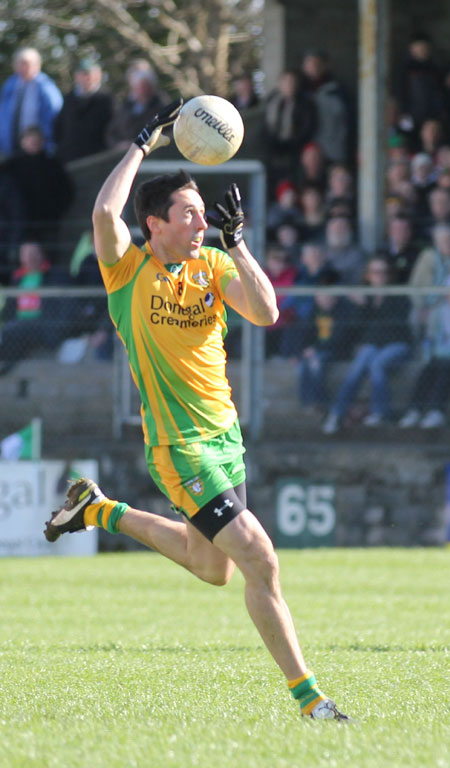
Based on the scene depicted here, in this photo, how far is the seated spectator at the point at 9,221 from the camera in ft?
55.9

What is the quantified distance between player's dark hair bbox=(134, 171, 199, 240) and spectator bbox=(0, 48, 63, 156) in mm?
11940

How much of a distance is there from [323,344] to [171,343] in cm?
919

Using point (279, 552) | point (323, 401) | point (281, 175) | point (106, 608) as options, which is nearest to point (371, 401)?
point (323, 401)

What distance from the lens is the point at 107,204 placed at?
6066 mm

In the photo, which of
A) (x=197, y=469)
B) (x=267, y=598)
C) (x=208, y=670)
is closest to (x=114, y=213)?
(x=197, y=469)

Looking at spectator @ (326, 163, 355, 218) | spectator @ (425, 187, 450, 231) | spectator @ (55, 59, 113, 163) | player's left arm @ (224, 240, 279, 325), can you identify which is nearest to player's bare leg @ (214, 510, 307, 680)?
player's left arm @ (224, 240, 279, 325)

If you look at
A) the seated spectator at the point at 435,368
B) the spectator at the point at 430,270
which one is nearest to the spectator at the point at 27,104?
the spectator at the point at 430,270

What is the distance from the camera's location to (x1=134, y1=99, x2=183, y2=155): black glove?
248 inches

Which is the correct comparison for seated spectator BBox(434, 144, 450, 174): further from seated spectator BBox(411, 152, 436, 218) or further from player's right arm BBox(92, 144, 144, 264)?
player's right arm BBox(92, 144, 144, 264)

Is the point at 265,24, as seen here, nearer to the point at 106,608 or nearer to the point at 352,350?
the point at 352,350

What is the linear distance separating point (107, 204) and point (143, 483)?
10.4 m

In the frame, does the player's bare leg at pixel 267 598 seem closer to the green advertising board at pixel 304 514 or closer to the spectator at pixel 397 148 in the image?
the green advertising board at pixel 304 514

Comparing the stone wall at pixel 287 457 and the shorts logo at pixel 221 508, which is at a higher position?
the shorts logo at pixel 221 508

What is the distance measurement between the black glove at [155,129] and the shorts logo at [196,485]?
4.91ft
